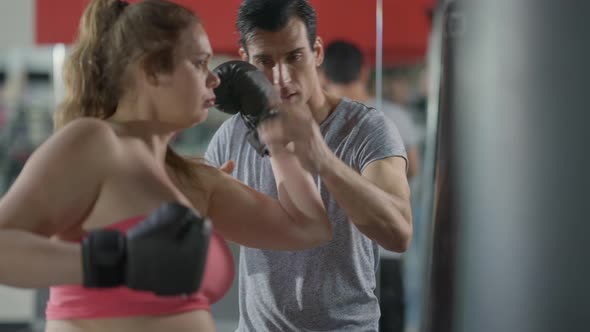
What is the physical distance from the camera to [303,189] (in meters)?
1.62

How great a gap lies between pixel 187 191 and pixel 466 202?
49 cm

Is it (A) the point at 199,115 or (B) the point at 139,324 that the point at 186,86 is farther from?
(B) the point at 139,324

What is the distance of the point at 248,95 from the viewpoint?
63.7 inches

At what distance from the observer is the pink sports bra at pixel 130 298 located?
128 cm

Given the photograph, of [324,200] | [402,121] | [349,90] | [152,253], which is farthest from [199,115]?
[402,121]

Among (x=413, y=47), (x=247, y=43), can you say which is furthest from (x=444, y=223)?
(x=413, y=47)

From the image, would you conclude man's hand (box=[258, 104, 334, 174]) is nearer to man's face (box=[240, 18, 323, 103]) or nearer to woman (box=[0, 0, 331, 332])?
woman (box=[0, 0, 331, 332])

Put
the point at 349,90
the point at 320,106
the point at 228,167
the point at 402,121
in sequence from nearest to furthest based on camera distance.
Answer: the point at 228,167 < the point at 320,106 < the point at 349,90 < the point at 402,121

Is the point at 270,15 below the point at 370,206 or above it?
above

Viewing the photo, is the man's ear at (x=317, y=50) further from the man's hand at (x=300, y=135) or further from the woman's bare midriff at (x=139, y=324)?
the woman's bare midriff at (x=139, y=324)

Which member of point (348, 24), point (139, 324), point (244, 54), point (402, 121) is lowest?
point (402, 121)

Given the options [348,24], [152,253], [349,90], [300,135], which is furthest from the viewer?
[348,24]

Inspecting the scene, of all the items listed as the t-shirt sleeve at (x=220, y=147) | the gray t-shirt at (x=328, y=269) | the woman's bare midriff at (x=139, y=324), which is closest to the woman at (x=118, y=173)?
the woman's bare midriff at (x=139, y=324)

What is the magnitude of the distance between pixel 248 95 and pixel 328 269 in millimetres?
410
